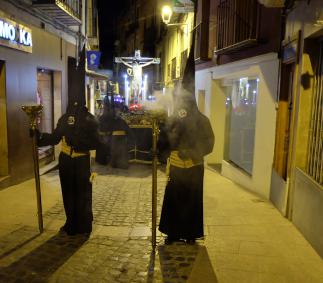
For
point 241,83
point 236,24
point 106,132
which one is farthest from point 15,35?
point 241,83

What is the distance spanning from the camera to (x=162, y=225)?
5.32 metres

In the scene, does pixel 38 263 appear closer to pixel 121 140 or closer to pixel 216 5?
pixel 121 140

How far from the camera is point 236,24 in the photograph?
9.23 metres

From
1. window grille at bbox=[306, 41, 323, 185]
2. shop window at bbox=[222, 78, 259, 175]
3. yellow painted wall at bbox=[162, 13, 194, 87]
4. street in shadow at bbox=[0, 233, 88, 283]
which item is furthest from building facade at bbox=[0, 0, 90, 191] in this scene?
yellow painted wall at bbox=[162, 13, 194, 87]

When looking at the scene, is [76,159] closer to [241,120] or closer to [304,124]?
[304,124]

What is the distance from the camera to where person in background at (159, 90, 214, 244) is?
5.03 meters

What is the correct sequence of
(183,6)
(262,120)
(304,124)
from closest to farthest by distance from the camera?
(304,124) < (262,120) < (183,6)

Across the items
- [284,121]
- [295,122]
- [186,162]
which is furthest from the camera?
[284,121]

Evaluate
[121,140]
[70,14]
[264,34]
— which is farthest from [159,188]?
[70,14]

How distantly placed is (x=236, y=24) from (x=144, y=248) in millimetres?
6247

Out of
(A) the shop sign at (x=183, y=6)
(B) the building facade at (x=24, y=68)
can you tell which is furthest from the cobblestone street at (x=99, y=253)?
(A) the shop sign at (x=183, y=6)

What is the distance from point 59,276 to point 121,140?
6810 mm

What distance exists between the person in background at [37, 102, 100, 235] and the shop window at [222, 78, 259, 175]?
14.6ft

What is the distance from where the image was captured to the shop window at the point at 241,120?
29.5 ft
